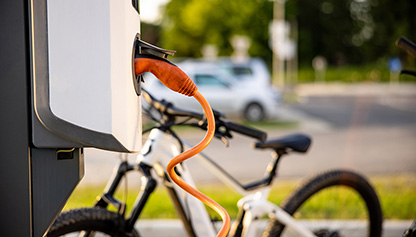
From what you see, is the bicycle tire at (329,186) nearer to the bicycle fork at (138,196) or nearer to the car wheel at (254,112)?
the bicycle fork at (138,196)

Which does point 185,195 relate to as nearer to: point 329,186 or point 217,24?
point 329,186

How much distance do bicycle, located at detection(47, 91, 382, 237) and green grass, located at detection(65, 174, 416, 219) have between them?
424 millimetres

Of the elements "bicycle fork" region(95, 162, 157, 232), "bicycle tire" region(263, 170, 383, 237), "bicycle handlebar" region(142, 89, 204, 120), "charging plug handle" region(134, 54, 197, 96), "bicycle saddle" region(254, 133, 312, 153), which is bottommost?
"bicycle tire" region(263, 170, 383, 237)

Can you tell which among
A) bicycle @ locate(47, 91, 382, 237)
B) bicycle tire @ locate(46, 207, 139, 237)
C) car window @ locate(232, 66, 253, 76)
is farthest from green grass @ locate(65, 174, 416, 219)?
car window @ locate(232, 66, 253, 76)

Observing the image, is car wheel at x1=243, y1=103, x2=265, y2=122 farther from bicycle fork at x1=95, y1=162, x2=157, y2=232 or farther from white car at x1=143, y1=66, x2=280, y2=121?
bicycle fork at x1=95, y1=162, x2=157, y2=232

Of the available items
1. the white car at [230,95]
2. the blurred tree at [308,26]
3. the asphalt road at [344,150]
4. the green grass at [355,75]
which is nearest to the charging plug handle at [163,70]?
the asphalt road at [344,150]

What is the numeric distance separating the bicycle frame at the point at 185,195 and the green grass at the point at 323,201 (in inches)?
23.4

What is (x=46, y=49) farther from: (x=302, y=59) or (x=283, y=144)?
(x=302, y=59)

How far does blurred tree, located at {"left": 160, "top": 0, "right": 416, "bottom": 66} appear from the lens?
4684 centimetres

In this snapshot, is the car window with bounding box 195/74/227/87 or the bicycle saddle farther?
the car window with bounding box 195/74/227/87

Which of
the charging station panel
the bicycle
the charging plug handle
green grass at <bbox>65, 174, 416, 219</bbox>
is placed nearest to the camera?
the charging station panel

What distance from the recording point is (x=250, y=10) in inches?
1837

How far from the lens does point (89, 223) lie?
172 centimetres

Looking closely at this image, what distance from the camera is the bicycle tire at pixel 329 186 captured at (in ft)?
7.42
